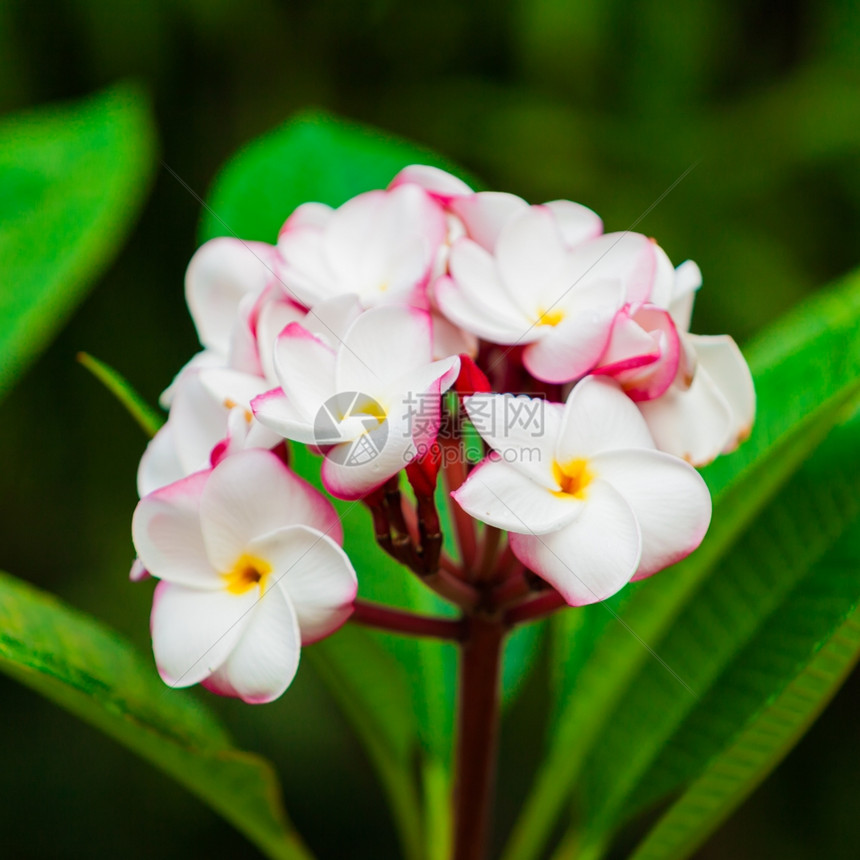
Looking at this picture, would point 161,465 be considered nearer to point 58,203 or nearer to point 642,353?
point 642,353

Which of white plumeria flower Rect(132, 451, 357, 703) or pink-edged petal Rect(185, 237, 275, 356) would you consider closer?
white plumeria flower Rect(132, 451, 357, 703)

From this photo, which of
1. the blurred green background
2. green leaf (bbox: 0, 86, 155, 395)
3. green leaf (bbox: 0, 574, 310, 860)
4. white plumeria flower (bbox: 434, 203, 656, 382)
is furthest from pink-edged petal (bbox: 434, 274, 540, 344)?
the blurred green background

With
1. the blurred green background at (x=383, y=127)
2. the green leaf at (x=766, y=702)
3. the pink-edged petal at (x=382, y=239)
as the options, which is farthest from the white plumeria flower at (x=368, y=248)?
the blurred green background at (x=383, y=127)

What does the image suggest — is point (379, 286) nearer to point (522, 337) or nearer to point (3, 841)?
point (522, 337)

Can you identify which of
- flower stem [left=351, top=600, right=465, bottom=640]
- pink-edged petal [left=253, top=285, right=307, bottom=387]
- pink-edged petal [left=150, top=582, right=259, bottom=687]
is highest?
pink-edged petal [left=253, top=285, right=307, bottom=387]

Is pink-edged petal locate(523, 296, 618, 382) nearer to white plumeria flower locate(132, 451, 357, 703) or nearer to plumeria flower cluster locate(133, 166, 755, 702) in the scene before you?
plumeria flower cluster locate(133, 166, 755, 702)

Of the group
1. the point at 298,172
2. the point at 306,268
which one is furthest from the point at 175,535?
the point at 298,172

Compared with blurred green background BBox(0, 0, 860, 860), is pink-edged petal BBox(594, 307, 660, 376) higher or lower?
higher
